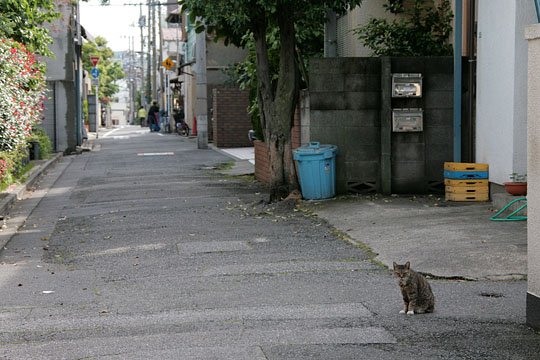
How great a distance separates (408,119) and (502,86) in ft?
6.77

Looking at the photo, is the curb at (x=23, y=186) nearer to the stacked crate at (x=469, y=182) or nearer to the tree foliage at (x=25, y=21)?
the tree foliage at (x=25, y=21)

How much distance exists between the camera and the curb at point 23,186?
14727 mm

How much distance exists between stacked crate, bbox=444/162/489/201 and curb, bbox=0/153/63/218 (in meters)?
6.99

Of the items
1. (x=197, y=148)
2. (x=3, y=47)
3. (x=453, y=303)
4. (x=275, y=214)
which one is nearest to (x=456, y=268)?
(x=453, y=303)

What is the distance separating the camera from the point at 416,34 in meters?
16.5

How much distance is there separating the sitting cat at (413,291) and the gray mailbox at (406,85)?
8171mm

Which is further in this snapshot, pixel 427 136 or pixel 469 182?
pixel 427 136

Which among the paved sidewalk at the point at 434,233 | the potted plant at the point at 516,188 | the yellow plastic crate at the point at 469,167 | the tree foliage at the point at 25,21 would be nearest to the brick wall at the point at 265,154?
the paved sidewalk at the point at 434,233

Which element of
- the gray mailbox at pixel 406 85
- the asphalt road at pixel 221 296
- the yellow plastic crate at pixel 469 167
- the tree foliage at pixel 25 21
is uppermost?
the tree foliage at pixel 25 21

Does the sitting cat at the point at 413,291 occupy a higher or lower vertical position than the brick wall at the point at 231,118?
lower

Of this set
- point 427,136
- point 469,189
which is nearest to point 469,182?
point 469,189

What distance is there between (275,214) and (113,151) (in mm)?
20082

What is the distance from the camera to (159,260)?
33.2 ft

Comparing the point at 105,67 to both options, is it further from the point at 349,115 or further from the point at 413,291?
the point at 413,291
